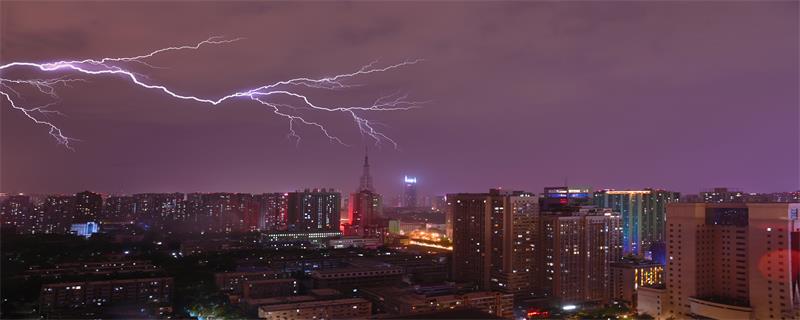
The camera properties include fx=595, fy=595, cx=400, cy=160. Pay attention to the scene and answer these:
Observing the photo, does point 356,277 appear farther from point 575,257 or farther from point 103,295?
point 103,295

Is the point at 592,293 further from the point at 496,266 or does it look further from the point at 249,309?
the point at 249,309

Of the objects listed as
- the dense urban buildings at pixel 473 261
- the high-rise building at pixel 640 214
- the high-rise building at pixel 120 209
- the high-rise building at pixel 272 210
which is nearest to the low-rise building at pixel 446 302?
the dense urban buildings at pixel 473 261

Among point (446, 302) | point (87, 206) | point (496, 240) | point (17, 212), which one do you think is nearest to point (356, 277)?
point (496, 240)

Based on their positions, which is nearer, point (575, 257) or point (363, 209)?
point (575, 257)

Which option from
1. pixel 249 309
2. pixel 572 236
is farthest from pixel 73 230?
pixel 572 236

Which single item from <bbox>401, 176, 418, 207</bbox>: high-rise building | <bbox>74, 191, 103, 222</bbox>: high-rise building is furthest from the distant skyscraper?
<bbox>74, 191, 103, 222</bbox>: high-rise building

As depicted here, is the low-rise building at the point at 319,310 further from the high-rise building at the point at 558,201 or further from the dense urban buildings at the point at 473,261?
the high-rise building at the point at 558,201

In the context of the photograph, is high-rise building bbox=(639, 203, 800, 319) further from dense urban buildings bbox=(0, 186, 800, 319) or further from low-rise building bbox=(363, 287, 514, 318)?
low-rise building bbox=(363, 287, 514, 318)
